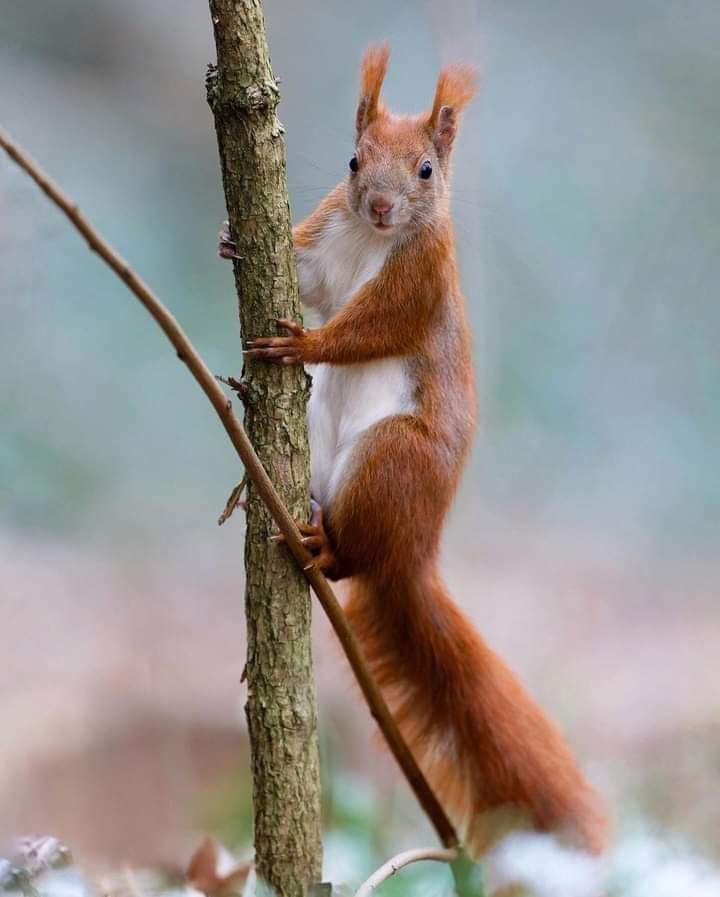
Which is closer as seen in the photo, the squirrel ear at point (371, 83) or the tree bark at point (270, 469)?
the tree bark at point (270, 469)

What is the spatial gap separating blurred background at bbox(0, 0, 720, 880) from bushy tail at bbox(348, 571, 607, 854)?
0.67 metres

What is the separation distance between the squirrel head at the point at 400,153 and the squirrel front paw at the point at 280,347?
0.31m

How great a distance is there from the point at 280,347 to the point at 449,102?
50 centimetres

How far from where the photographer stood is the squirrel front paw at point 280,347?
1.01 metres

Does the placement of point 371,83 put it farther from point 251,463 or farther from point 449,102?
point 251,463

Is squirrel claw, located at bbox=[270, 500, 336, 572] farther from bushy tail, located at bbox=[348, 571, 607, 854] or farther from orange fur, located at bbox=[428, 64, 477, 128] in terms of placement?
orange fur, located at bbox=[428, 64, 477, 128]

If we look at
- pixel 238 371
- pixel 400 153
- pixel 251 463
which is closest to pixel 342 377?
pixel 400 153

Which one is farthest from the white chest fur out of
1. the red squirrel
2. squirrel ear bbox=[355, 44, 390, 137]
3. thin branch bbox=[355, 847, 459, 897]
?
thin branch bbox=[355, 847, 459, 897]

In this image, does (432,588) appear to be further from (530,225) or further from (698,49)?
(698,49)

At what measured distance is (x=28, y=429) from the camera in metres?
2.23

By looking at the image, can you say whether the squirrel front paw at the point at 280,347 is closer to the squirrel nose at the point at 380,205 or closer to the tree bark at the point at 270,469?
the tree bark at the point at 270,469

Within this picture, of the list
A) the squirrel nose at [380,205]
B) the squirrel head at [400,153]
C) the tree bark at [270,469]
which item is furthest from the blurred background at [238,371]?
the tree bark at [270,469]

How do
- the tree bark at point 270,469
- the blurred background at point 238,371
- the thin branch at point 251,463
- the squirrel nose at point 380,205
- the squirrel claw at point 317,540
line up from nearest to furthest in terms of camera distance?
the thin branch at point 251,463, the tree bark at point 270,469, the squirrel claw at point 317,540, the squirrel nose at point 380,205, the blurred background at point 238,371

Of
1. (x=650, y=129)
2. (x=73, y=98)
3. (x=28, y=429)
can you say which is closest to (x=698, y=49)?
(x=650, y=129)
